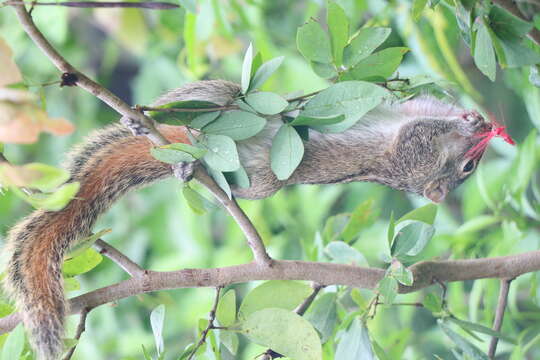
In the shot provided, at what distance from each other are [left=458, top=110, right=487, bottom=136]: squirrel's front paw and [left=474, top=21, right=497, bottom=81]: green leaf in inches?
22.1

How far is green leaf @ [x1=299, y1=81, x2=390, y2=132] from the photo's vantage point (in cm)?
92

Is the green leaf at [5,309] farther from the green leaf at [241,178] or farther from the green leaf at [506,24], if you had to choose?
A: the green leaf at [506,24]

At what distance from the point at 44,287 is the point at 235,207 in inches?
11.1

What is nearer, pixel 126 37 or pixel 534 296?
pixel 534 296

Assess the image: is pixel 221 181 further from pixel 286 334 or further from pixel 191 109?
pixel 286 334

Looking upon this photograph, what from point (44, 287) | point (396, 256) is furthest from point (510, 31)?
point (44, 287)

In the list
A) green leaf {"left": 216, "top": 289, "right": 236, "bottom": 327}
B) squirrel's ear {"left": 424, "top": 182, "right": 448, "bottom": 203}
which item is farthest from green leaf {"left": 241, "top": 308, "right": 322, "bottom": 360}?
squirrel's ear {"left": 424, "top": 182, "right": 448, "bottom": 203}

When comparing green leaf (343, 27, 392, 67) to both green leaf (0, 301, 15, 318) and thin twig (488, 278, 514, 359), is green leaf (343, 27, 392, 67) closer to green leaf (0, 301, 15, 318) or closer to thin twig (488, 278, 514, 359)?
thin twig (488, 278, 514, 359)

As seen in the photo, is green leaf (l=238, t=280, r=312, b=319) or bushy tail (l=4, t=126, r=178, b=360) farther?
green leaf (l=238, t=280, r=312, b=319)

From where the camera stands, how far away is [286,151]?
3.24ft

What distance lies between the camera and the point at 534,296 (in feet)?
3.93

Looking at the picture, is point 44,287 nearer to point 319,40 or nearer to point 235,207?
point 235,207

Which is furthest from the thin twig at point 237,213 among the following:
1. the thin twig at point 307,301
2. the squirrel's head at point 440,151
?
the squirrel's head at point 440,151

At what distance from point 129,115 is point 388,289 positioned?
41 centimetres
